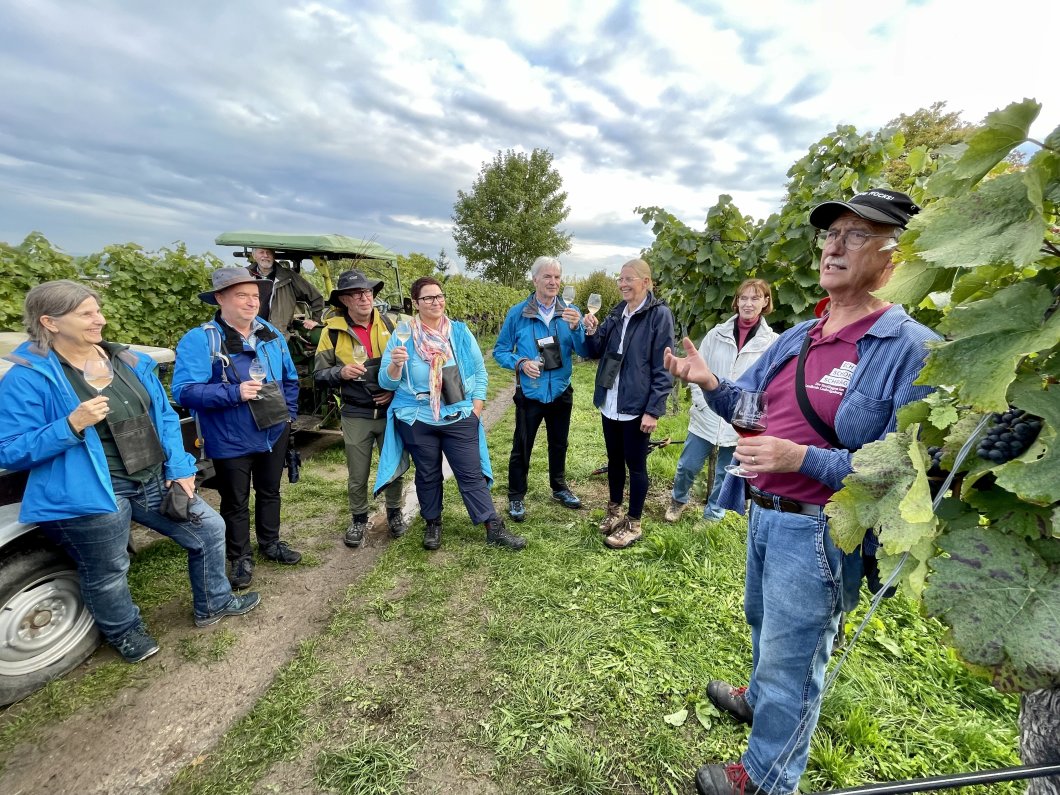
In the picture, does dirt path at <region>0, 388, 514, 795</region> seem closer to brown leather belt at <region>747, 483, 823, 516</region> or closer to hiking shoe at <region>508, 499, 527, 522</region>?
hiking shoe at <region>508, 499, 527, 522</region>

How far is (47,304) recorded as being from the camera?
A: 2299mm

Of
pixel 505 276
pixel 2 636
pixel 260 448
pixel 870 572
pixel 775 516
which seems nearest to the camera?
pixel 870 572

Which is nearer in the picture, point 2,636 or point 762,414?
point 762,414

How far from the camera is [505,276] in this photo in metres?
34.0

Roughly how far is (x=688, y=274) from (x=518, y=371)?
2.50 m

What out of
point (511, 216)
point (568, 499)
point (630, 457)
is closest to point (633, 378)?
point (630, 457)

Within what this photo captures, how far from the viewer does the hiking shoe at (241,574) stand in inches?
139

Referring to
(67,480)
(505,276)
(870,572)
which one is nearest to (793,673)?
(870,572)

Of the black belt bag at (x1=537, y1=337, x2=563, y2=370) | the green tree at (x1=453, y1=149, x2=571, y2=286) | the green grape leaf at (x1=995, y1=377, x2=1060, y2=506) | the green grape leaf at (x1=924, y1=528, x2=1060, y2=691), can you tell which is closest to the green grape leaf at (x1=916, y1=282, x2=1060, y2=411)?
the green grape leaf at (x1=995, y1=377, x2=1060, y2=506)

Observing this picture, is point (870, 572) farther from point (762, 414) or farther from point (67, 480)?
point (67, 480)

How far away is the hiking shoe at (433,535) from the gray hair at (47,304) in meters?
2.80

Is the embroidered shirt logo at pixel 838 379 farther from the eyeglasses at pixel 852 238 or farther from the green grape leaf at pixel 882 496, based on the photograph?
the green grape leaf at pixel 882 496

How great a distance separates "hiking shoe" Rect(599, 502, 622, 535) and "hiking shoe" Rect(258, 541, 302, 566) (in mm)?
2739

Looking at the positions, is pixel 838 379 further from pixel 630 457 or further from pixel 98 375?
pixel 98 375
